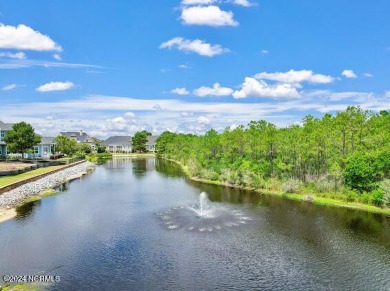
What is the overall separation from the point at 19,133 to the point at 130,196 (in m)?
43.3

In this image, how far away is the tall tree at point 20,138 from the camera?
80625 mm

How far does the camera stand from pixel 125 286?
2223 cm

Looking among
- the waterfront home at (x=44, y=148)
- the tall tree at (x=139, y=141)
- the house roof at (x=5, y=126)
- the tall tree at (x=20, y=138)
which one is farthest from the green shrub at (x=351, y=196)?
the tall tree at (x=139, y=141)

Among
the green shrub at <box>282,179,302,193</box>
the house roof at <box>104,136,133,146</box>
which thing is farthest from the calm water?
the house roof at <box>104,136,133,146</box>

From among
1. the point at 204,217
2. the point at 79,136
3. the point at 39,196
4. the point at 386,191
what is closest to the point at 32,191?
the point at 39,196

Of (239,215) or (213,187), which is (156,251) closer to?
(239,215)

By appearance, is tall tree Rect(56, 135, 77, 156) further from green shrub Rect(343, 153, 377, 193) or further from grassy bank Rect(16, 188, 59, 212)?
green shrub Rect(343, 153, 377, 193)

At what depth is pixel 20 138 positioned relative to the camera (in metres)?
80.4

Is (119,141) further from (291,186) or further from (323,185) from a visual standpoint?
(323,185)

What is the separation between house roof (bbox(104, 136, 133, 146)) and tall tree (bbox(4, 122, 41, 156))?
103093 millimetres

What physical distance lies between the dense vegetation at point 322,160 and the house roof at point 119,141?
122469mm

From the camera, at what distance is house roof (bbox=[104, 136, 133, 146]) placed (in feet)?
617

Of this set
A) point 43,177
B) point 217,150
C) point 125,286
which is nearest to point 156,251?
point 125,286

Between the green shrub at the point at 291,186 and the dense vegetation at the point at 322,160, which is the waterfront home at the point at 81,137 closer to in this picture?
the dense vegetation at the point at 322,160
